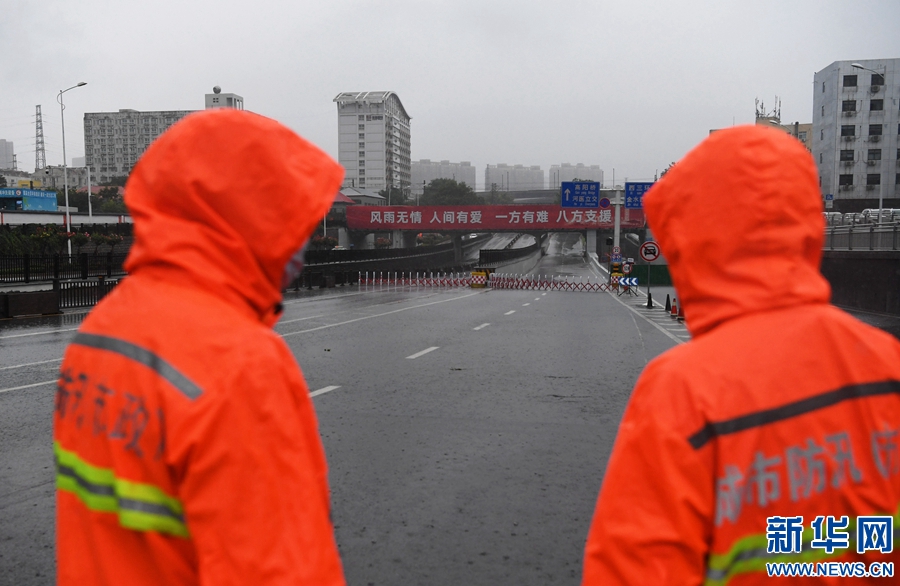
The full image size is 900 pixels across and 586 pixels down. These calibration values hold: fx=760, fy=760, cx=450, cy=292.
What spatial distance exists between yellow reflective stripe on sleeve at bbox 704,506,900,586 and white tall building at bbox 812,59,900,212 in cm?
8381

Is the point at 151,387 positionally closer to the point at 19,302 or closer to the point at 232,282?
the point at 232,282

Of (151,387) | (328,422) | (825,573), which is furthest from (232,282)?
(328,422)

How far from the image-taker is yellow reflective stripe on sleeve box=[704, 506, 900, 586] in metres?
1.76

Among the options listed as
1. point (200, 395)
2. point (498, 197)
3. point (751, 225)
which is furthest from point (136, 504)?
point (498, 197)


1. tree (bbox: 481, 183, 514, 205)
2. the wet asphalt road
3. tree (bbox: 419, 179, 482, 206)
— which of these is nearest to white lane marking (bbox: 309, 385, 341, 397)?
the wet asphalt road

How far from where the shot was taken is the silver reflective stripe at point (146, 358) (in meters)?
1.64

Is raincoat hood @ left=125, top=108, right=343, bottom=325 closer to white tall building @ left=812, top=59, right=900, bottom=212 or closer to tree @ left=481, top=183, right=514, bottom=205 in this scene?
white tall building @ left=812, top=59, right=900, bottom=212

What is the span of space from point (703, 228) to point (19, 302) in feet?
73.6

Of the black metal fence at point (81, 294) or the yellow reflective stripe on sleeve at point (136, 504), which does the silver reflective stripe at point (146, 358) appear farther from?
→ the black metal fence at point (81, 294)

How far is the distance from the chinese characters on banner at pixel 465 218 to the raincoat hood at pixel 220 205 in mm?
70040

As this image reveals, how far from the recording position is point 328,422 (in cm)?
829

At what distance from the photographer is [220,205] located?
1786 mm

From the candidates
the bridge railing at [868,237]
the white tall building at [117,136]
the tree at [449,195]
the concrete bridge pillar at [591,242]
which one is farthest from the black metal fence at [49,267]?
the white tall building at [117,136]

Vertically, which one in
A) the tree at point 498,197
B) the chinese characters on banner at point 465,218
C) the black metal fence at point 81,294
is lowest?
the black metal fence at point 81,294
